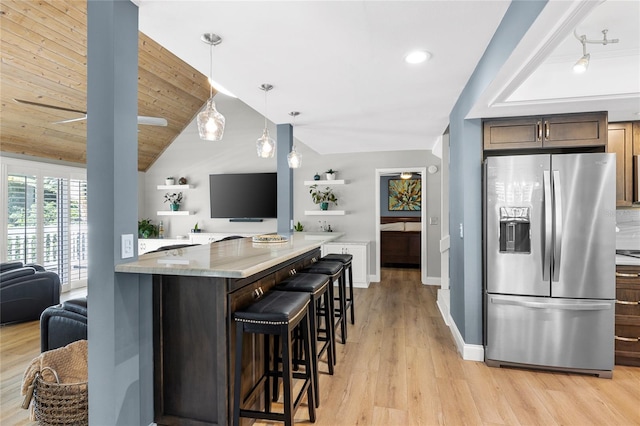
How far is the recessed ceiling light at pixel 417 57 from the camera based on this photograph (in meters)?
2.27

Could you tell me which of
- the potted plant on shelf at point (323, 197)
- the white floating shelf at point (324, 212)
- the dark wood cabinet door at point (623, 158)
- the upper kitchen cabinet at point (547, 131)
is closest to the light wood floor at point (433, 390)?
the dark wood cabinet door at point (623, 158)

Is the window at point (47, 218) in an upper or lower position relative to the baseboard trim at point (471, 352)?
upper

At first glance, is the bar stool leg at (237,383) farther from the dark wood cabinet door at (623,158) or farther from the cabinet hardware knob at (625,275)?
the dark wood cabinet door at (623,158)

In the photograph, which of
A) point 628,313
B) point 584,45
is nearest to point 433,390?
point 628,313

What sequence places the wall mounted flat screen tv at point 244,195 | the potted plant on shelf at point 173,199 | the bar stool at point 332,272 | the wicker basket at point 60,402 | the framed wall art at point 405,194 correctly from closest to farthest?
the wicker basket at point 60,402
the bar stool at point 332,272
the wall mounted flat screen tv at point 244,195
the potted plant on shelf at point 173,199
the framed wall art at point 405,194

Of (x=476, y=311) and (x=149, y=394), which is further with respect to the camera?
(x=476, y=311)

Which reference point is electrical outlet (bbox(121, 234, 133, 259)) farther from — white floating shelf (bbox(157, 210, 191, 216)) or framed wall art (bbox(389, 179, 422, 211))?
framed wall art (bbox(389, 179, 422, 211))

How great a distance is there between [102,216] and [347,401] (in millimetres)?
1892

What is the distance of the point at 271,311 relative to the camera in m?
1.77

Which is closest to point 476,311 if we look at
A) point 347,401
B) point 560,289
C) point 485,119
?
point 560,289

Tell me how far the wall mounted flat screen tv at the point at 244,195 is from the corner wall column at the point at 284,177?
7.45 ft

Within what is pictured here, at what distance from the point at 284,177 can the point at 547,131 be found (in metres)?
2.73

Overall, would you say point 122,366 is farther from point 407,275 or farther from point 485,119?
point 407,275

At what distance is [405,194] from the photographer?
29.0 ft
